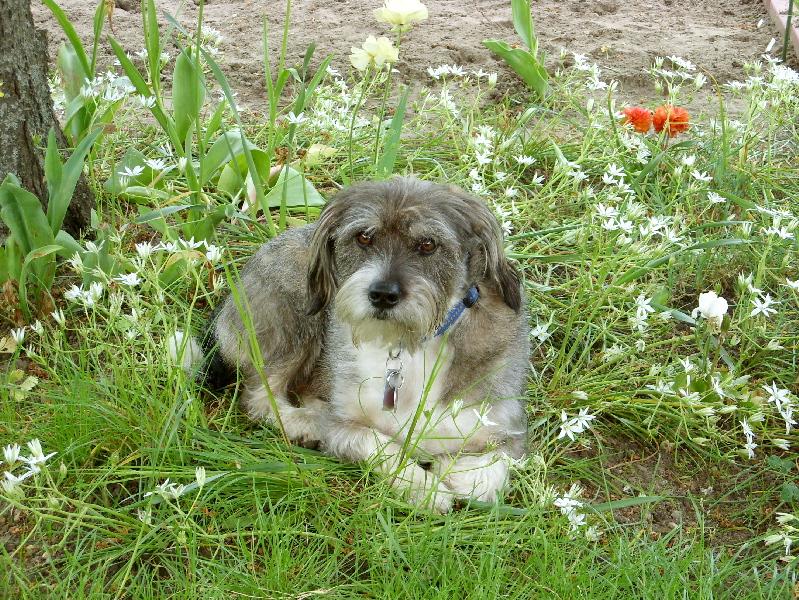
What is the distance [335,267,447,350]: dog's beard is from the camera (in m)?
3.25

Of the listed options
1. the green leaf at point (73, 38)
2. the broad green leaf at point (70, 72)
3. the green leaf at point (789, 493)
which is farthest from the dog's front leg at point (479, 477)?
the broad green leaf at point (70, 72)

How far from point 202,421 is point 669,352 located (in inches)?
79.2

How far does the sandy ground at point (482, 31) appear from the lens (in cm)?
639

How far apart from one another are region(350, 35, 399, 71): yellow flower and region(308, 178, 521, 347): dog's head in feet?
2.47

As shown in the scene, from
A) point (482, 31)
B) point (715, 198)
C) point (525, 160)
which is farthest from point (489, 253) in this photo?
point (482, 31)

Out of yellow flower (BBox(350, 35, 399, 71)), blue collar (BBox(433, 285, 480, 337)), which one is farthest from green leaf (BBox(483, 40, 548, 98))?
blue collar (BBox(433, 285, 480, 337))

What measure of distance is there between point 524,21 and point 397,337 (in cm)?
288

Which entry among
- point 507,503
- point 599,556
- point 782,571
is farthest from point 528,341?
point 782,571

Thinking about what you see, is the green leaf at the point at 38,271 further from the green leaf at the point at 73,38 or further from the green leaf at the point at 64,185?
the green leaf at the point at 73,38

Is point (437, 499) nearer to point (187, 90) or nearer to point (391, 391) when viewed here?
point (391, 391)

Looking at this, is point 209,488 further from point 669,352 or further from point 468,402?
point 669,352

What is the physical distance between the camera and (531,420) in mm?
3934

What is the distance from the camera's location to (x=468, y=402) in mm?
3672

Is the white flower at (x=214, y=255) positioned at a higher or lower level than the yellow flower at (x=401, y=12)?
lower
